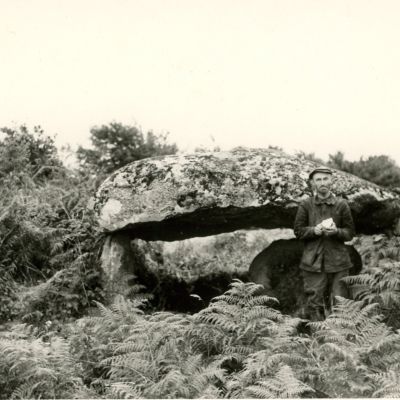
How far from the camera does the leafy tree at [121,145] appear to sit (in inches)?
625

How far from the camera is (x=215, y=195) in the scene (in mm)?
8094

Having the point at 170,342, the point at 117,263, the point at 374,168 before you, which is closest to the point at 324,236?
the point at 170,342

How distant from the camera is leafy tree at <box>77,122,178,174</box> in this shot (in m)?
15.9

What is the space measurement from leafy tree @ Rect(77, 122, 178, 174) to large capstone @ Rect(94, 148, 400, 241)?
7.38 meters

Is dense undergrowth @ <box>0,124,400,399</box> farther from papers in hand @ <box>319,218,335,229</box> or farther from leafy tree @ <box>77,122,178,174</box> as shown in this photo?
leafy tree @ <box>77,122,178,174</box>

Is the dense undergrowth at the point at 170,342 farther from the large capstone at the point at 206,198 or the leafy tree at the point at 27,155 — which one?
the leafy tree at the point at 27,155

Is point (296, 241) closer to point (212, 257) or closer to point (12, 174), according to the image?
point (212, 257)

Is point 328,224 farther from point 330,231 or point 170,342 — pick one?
point 170,342

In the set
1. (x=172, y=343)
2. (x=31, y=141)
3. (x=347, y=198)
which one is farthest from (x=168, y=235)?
(x=31, y=141)

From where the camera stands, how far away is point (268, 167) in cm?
839

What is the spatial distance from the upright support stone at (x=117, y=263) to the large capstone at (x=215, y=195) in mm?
226

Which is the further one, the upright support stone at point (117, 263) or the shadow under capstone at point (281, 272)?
the shadow under capstone at point (281, 272)

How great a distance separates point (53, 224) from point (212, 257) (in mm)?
2575

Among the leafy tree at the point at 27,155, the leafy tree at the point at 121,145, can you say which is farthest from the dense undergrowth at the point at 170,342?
the leafy tree at the point at 121,145
